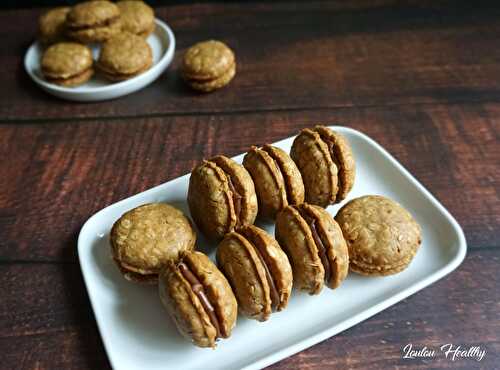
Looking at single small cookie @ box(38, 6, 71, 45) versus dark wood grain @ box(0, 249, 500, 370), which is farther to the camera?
single small cookie @ box(38, 6, 71, 45)

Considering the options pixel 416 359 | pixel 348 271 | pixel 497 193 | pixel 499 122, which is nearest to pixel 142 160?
pixel 348 271

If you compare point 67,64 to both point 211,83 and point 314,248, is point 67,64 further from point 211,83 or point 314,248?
point 314,248

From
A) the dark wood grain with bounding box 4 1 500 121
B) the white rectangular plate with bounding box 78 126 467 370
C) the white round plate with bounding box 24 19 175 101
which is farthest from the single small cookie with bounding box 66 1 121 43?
the white rectangular plate with bounding box 78 126 467 370

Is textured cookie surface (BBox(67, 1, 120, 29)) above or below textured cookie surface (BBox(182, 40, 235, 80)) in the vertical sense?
above

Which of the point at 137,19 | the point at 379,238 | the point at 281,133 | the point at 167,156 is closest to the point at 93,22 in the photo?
the point at 137,19

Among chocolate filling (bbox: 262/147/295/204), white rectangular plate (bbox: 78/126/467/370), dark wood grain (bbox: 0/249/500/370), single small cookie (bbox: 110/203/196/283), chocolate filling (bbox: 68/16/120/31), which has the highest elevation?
chocolate filling (bbox: 68/16/120/31)

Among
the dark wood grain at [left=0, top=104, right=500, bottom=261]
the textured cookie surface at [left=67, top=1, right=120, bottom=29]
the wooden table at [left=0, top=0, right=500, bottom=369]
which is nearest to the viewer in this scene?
the wooden table at [left=0, top=0, right=500, bottom=369]

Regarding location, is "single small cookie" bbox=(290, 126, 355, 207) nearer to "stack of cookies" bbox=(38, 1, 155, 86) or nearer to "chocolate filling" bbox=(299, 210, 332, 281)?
"chocolate filling" bbox=(299, 210, 332, 281)
